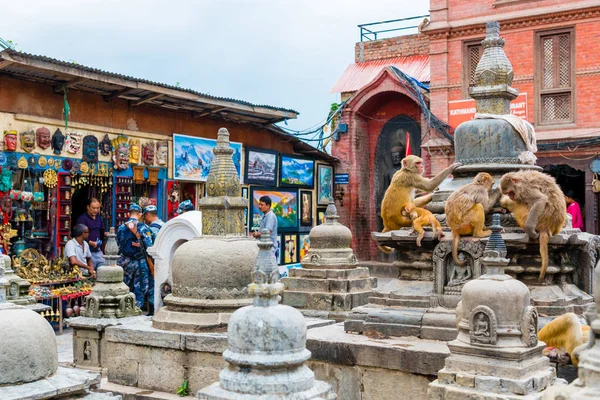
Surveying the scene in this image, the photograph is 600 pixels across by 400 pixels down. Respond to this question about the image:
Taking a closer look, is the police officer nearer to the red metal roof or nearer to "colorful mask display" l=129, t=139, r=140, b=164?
"colorful mask display" l=129, t=139, r=140, b=164

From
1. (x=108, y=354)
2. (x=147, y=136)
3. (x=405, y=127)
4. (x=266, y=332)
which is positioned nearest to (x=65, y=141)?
(x=147, y=136)

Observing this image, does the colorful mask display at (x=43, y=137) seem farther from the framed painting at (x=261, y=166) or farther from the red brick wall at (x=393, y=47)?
the red brick wall at (x=393, y=47)

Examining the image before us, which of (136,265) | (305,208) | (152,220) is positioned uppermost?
(305,208)

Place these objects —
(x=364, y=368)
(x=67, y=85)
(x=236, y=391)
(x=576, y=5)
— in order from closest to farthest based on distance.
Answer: (x=236, y=391) → (x=364, y=368) → (x=67, y=85) → (x=576, y=5)

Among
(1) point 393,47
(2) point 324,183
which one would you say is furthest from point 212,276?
(1) point 393,47

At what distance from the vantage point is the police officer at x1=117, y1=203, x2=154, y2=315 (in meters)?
11.9

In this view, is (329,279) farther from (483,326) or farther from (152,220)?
(483,326)

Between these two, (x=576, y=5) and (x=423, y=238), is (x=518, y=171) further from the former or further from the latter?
(x=576, y=5)

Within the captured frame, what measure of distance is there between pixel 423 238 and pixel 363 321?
44.5 inches

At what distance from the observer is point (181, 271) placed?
803 cm

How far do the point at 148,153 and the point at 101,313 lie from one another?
7.62 metres

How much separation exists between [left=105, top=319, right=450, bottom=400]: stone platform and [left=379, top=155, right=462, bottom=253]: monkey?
4.69 ft

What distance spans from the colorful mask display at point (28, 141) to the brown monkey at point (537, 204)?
945cm

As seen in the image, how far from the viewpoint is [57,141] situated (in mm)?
13867
